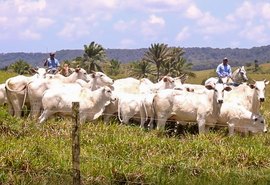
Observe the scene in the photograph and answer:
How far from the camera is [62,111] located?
1482 cm

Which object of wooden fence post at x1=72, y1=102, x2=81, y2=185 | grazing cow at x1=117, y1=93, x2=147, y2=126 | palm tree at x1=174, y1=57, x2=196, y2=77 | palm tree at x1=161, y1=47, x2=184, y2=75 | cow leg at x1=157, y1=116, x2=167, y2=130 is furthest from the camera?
palm tree at x1=174, y1=57, x2=196, y2=77

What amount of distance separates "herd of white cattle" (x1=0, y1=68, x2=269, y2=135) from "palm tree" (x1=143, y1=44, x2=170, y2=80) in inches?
2134

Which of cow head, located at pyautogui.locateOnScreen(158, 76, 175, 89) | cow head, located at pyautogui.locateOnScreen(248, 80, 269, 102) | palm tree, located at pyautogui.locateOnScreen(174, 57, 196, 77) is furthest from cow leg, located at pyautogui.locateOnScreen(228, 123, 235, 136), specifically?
palm tree, located at pyautogui.locateOnScreen(174, 57, 196, 77)

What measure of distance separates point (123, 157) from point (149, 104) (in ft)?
15.6

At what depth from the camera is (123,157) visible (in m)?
10.8

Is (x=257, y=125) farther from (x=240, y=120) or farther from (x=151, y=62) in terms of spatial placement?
(x=151, y=62)

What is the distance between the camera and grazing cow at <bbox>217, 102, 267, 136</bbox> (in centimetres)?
1466

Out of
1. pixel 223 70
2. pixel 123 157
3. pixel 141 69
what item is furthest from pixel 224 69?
pixel 141 69

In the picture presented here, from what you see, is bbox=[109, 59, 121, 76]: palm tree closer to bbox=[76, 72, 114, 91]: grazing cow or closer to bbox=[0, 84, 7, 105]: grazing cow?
bbox=[76, 72, 114, 91]: grazing cow

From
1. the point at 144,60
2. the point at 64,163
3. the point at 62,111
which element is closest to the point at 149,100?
the point at 62,111

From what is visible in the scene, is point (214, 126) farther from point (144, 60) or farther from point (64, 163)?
point (144, 60)

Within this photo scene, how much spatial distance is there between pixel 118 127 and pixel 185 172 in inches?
165

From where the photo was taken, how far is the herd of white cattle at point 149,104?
A: 1476 centimetres

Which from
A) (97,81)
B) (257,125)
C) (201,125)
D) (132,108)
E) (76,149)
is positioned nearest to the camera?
(76,149)
